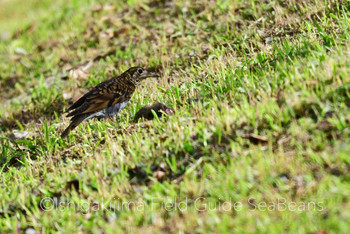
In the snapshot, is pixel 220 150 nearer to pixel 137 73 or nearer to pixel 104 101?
pixel 104 101

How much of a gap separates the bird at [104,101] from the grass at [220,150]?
0.18 meters

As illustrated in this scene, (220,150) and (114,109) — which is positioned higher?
(220,150)

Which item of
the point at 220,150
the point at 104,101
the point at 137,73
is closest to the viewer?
the point at 220,150

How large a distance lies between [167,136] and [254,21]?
409 centimetres

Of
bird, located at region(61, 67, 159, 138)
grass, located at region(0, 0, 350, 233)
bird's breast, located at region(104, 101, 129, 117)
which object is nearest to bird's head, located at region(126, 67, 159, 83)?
bird, located at region(61, 67, 159, 138)

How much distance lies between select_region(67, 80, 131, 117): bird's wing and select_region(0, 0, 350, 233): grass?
26cm

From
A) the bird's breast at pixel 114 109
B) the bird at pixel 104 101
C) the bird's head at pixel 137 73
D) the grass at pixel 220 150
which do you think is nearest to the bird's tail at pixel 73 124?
the bird at pixel 104 101

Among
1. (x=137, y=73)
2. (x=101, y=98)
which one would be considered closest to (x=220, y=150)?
(x=101, y=98)

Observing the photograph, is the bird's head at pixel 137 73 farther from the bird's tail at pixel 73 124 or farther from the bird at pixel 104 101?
the bird's tail at pixel 73 124

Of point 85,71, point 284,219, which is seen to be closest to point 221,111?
point 284,219

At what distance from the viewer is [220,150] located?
472 cm

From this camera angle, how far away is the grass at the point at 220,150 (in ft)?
13.1

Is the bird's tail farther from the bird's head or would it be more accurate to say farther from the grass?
the bird's head

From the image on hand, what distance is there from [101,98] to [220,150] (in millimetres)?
2485
